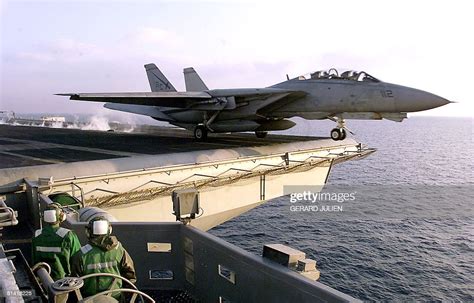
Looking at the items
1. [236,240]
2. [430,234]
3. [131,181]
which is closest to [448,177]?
[430,234]

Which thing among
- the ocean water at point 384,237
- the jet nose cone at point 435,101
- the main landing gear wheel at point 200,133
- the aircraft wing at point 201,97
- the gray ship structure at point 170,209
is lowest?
the ocean water at point 384,237

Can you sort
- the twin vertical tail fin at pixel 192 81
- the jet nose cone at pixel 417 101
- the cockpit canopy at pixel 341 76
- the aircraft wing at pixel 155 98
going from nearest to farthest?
1. the jet nose cone at pixel 417 101
2. the cockpit canopy at pixel 341 76
3. the aircraft wing at pixel 155 98
4. the twin vertical tail fin at pixel 192 81

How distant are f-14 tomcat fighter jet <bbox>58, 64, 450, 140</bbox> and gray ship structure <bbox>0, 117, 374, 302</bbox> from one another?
2.13 meters

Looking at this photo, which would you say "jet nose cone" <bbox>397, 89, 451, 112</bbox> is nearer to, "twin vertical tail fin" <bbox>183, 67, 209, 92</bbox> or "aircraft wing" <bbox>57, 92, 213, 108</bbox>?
"aircraft wing" <bbox>57, 92, 213, 108</bbox>

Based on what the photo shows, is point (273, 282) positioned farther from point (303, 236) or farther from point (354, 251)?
point (303, 236)

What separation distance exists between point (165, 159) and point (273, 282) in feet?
29.0

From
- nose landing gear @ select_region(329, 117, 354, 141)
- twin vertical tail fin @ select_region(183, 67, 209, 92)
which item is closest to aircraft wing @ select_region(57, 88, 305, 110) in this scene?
nose landing gear @ select_region(329, 117, 354, 141)

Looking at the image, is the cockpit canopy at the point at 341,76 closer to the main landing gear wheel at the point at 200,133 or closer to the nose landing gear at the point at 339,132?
the nose landing gear at the point at 339,132

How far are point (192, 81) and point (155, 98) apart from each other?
26.0 feet

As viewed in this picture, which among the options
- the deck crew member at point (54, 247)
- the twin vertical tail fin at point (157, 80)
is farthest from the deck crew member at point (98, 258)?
the twin vertical tail fin at point (157, 80)

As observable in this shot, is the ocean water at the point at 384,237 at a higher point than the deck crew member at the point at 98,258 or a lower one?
lower

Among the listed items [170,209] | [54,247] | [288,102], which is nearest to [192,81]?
[288,102]

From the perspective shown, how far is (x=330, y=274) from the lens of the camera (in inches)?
802

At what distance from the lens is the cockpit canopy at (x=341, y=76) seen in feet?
51.8
